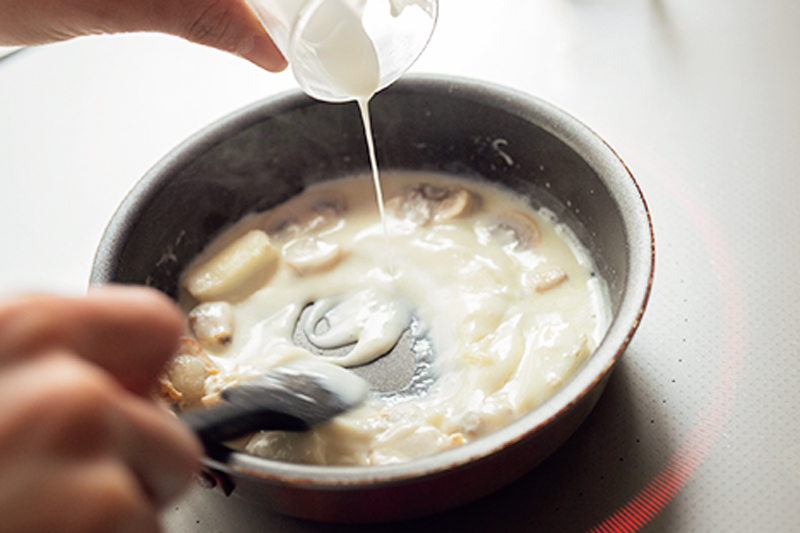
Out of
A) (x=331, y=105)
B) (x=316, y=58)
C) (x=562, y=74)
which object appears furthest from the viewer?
(x=562, y=74)

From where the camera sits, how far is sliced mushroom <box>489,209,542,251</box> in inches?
54.1

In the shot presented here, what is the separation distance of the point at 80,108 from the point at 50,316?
5.12 feet

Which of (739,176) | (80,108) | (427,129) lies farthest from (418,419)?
(80,108)

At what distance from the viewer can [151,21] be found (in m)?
1.18

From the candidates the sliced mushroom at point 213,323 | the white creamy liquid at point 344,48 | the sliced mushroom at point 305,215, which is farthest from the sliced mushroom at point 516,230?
the sliced mushroom at point 213,323

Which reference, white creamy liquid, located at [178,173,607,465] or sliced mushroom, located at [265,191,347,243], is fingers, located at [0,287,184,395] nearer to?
white creamy liquid, located at [178,173,607,465]

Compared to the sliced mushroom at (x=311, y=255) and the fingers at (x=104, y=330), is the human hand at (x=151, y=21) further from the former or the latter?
the fingers at (x=104, y=330)

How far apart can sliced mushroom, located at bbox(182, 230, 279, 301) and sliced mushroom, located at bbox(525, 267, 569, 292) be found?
52 centimetres

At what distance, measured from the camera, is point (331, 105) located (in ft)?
4.75

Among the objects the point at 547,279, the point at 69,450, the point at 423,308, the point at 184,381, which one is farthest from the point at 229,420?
the point at 547,279

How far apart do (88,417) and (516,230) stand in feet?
3.54

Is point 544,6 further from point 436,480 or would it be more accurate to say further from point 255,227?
point 436,480

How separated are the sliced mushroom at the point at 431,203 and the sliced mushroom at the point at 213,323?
0.43m

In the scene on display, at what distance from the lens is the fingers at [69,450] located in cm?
40
